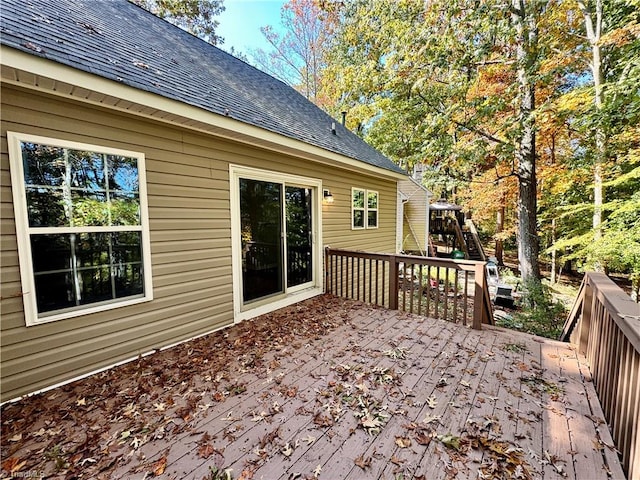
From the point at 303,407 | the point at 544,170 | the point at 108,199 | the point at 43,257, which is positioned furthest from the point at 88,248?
the point at 544,170

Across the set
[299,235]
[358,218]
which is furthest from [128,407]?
[358,218]

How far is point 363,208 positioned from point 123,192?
5169 mm

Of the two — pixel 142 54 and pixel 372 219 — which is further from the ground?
pixel 142 54

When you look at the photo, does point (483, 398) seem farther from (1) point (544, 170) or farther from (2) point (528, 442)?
(1) point (544, 170)

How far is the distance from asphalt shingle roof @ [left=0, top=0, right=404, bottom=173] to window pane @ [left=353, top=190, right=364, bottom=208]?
873mm

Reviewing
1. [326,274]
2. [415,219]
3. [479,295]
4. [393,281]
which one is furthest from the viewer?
[415,219]

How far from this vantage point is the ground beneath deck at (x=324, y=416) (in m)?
1.69

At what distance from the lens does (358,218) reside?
6.89 m

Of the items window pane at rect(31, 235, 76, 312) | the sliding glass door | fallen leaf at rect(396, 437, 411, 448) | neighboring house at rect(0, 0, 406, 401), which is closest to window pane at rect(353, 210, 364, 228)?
the sliding glass door

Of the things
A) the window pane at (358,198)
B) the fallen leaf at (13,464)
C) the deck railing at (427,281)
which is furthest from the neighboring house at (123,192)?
the window pane at (358,198)

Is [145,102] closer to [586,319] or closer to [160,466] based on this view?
[160,466]

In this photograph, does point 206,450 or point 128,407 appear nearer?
point 206,450

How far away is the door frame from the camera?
398 cm

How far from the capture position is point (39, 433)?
→ 6.40ft
